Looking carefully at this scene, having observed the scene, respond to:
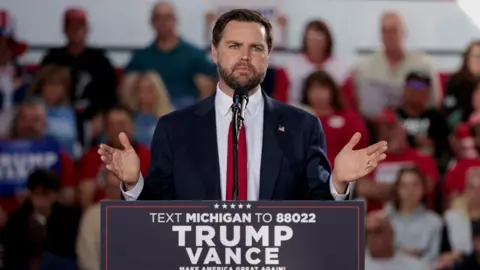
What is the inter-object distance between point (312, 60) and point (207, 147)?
4486 mm

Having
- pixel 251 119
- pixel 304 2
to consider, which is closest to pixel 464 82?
pixel 304 2

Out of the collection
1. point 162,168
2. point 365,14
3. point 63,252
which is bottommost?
point 63,252

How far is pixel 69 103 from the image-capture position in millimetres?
7840

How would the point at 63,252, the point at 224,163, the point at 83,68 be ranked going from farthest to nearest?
the point at 83,68 → the point at 63,252 → the point at 224,163

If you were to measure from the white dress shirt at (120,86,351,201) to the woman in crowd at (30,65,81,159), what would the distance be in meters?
4.30

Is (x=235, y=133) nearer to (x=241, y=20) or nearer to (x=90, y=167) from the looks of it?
(x=241, y=20)

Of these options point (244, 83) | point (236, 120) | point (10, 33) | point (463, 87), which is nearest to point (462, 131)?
point (463, 87)

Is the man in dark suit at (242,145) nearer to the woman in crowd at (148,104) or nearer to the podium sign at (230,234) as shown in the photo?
the podium sign at (230,234)

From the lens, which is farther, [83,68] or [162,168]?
[83,68]

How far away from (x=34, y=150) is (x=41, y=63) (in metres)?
0.67

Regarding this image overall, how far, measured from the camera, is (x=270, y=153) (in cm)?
344

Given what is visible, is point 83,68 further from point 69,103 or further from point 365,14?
point 365,14

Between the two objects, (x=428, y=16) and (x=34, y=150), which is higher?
(x=428, y=16)

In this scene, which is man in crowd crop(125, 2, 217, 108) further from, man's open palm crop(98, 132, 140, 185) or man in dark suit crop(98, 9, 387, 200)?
man's open palm crop(98, 132, 140, 185)
